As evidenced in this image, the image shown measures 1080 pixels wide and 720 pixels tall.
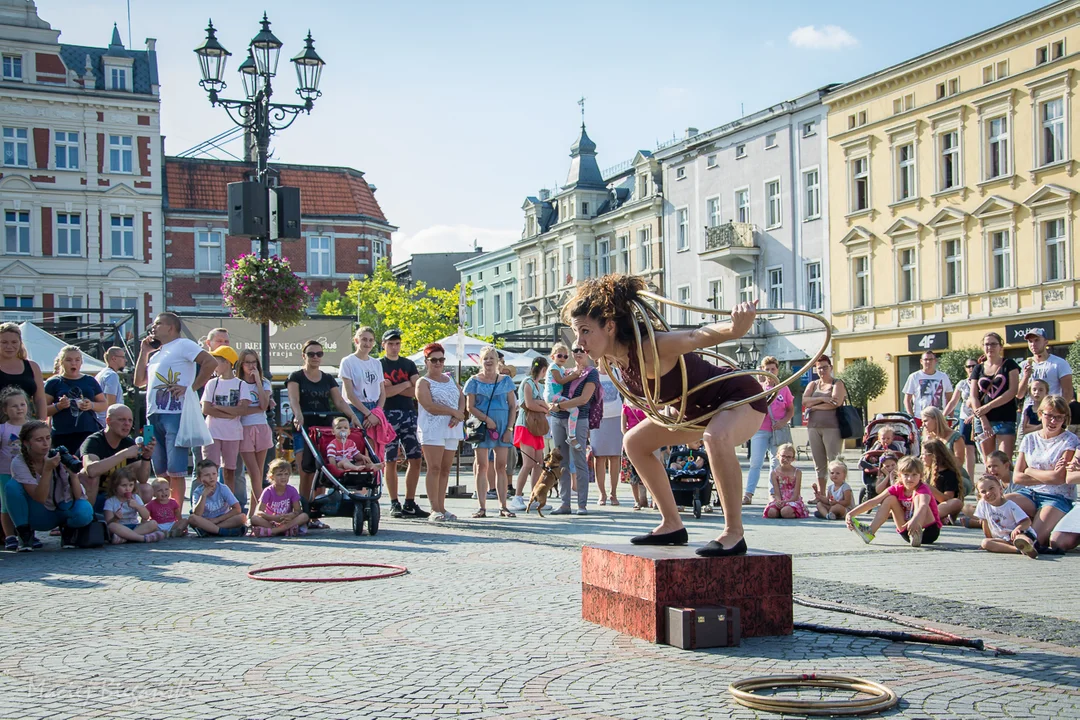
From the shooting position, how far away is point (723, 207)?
52.4 m

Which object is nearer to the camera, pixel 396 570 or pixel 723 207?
pixel 396 570

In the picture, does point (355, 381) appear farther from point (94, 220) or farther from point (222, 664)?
point (94, 220)

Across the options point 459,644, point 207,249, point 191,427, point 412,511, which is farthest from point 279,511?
point 207,249

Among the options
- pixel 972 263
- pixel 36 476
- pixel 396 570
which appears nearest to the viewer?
pixel 396 570

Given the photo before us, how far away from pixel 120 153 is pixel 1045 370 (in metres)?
48.2

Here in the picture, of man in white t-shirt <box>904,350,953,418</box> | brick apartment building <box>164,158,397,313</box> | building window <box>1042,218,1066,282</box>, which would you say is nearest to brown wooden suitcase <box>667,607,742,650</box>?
man in white t-shirt <box>904,350,953,418</box>

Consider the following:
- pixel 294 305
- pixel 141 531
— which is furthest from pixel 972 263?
pixel 141 531

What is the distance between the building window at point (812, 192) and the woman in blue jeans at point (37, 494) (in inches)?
1550

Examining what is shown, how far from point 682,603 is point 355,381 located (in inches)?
306

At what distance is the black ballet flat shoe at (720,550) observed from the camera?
6.09 m

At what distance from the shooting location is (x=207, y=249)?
6047cm

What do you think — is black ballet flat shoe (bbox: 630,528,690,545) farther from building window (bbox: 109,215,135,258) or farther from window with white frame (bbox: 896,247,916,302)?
building window (bbox: 109,215,135,258)

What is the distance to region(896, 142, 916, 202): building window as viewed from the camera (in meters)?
42.2

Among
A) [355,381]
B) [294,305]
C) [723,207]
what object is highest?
[723,207]
